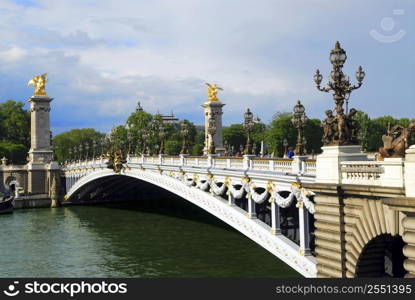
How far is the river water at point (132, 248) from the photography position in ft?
80.0

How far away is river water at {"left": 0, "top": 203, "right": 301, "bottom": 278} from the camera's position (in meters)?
24.4

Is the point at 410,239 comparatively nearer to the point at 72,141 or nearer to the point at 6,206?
the point at 6,206

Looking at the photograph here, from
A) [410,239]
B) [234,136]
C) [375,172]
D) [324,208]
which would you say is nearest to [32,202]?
[324,208]

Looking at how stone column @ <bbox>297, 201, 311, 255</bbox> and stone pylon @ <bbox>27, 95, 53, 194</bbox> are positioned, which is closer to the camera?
stone column @ <bbox>297, 201, 311, 255</bbox>

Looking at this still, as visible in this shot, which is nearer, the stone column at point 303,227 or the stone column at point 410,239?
the stone column at point 410,239

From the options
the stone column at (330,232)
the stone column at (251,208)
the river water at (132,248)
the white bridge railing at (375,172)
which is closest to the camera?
the white bridge railing at (375,172)

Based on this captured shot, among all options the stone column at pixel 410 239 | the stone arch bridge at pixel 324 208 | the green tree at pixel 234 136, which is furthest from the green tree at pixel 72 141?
the stone column at pixel 410 239

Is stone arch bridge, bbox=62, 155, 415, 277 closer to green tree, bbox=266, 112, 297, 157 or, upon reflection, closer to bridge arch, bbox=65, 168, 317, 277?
bridge arch, bbox=65, 168, 317, 277

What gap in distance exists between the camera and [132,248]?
30.5 meters

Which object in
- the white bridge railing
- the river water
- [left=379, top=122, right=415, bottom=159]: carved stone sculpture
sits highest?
[left=379, top=122, right=415, bottom=159]: carved stone sculpture

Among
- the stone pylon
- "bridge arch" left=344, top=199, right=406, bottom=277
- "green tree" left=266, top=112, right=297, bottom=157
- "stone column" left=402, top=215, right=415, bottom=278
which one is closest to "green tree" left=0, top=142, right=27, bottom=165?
the stone pylon

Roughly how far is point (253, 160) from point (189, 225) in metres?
18.1

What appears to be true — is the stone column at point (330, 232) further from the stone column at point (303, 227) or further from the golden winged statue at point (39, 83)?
the golden winged statue at point (39, 83)

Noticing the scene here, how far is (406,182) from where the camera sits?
35.5 feet
